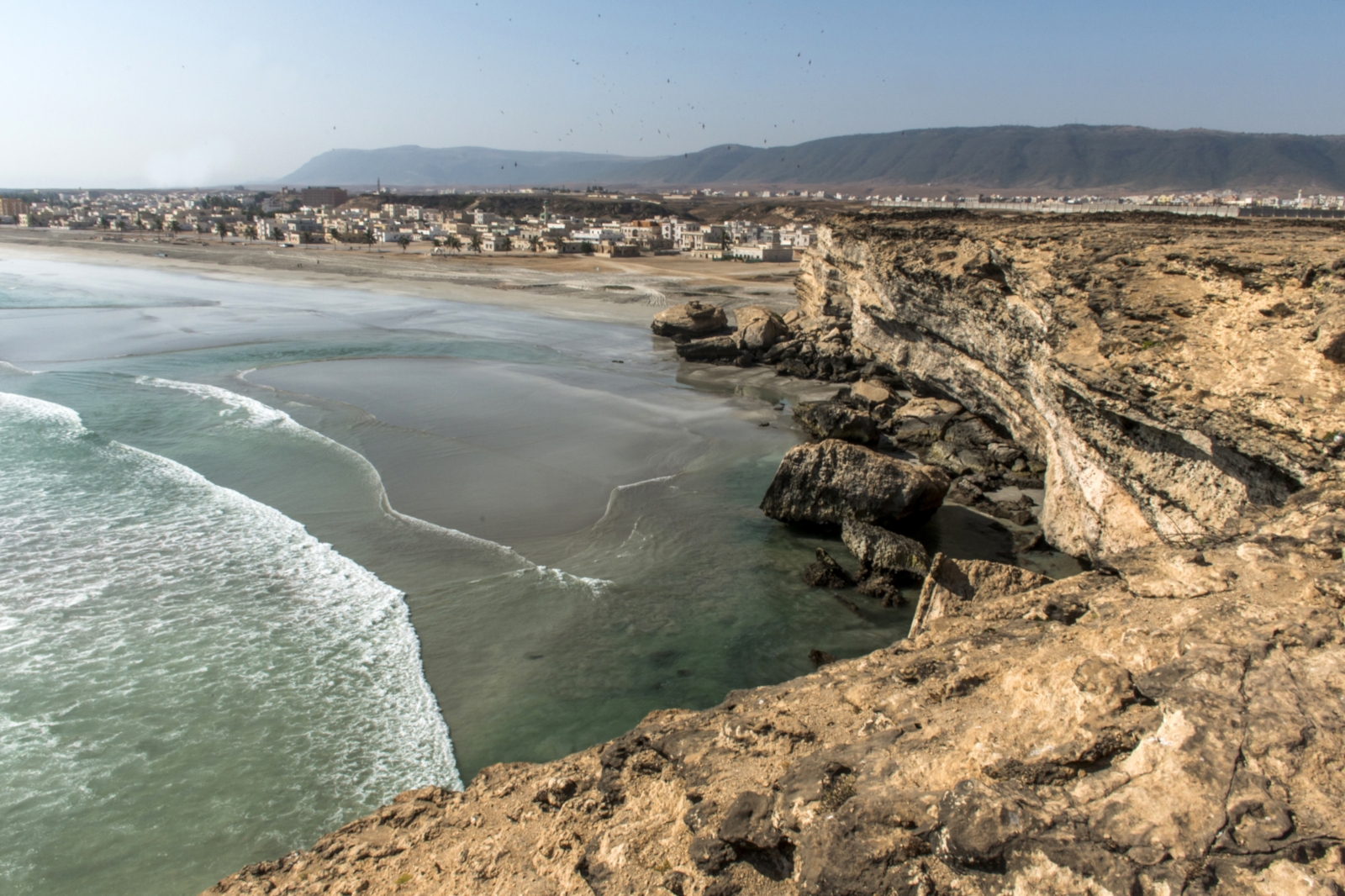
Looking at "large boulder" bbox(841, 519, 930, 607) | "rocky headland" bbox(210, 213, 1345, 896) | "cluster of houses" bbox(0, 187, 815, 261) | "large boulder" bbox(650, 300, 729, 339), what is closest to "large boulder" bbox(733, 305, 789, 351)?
"large boulder" bbox(650, 300, 729, 339)

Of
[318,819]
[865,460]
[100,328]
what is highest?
[100,328]

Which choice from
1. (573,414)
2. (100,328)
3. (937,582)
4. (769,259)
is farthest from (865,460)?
(769,259)

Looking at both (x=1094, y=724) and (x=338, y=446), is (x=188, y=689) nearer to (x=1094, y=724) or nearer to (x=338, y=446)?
(x=338, y=446)

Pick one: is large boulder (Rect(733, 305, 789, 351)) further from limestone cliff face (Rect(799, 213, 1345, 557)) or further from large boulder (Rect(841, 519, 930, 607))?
large boulder (Rect(841, 519, 930, 607))

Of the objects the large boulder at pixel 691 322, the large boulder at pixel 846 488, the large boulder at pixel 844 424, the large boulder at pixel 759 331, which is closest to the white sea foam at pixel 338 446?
the large boulder at pixel 846 488

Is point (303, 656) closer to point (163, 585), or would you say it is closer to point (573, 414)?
point (163, 585)

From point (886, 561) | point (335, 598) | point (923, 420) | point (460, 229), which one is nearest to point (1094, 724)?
point (886, 561)
